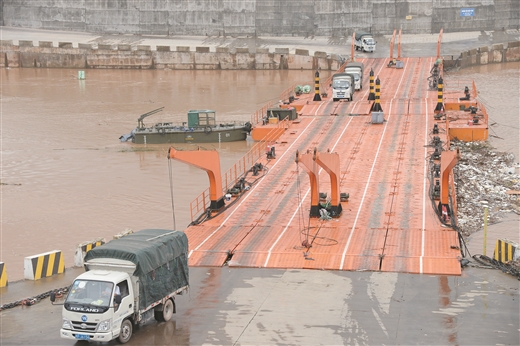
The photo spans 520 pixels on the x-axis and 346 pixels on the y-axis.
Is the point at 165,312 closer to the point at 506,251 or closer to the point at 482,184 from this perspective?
the point at 506,251

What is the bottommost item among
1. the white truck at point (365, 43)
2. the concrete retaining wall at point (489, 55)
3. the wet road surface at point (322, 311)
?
the wet road surface at point (322, 311)

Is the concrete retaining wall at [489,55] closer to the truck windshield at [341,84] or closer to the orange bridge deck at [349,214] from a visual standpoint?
the truck windshield at [341,84]

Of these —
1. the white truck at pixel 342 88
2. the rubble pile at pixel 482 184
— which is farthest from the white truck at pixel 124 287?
the white truck at pixel 342 88

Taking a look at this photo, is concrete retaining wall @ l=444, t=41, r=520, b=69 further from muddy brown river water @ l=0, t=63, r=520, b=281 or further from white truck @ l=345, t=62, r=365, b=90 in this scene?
white truck @ l=345, t=62, r=365, b=90

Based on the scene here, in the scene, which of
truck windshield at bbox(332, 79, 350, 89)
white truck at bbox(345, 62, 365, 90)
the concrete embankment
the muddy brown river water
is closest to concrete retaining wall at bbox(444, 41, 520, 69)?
the concrete embankment

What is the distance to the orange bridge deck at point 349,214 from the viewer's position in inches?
896

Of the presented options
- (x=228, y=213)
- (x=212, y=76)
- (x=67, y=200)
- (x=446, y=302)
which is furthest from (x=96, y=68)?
(x=446, y=302)

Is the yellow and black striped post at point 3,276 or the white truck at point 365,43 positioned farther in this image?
the white truck at point 365,43

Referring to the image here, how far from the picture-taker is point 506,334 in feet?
58.0

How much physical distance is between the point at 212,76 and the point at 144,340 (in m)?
52.0

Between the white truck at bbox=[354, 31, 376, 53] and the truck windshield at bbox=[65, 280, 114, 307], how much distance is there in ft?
169

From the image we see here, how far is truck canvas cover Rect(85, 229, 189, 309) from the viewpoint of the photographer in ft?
56.9

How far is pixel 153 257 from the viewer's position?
58.3 feet

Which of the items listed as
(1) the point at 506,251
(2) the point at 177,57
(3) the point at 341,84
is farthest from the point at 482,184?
(2) the point at 177,57
